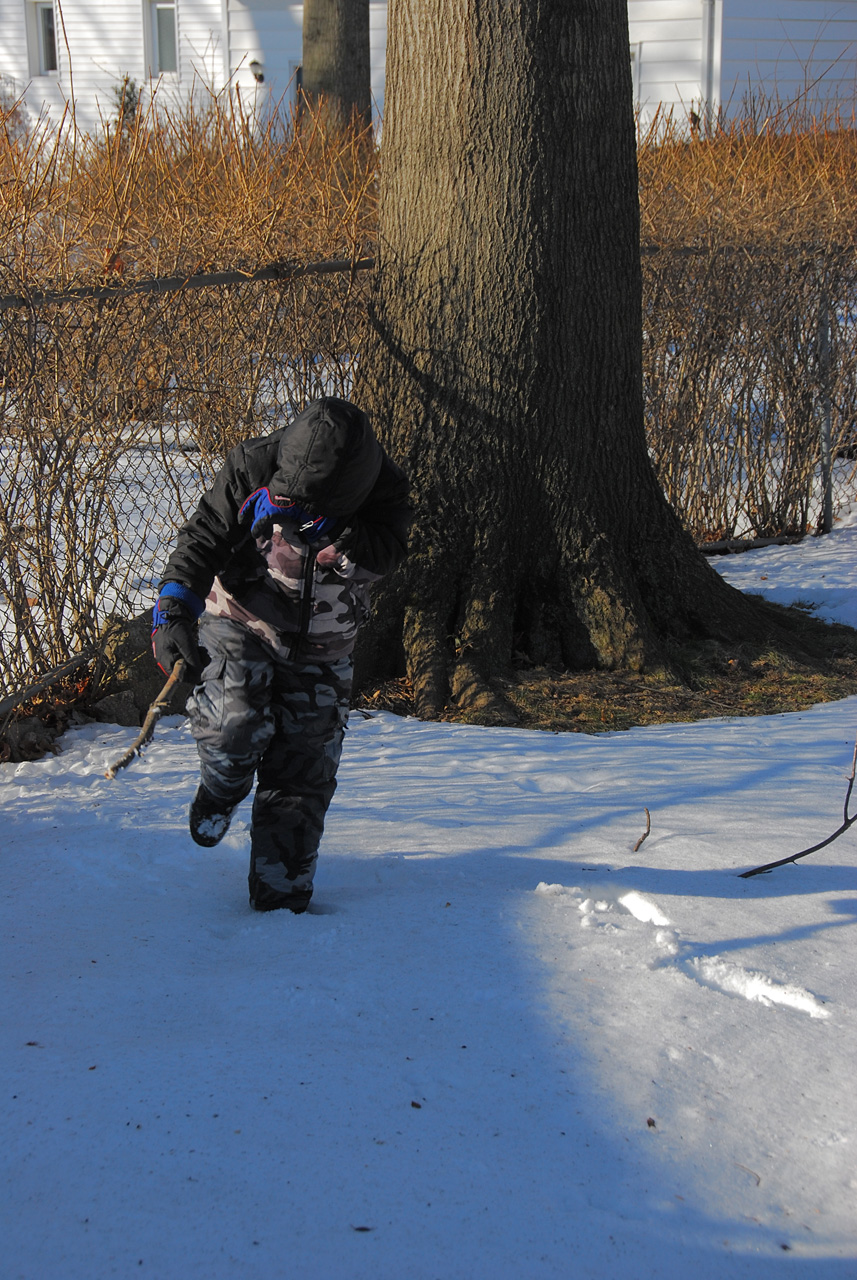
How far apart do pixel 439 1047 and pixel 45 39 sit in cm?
2404

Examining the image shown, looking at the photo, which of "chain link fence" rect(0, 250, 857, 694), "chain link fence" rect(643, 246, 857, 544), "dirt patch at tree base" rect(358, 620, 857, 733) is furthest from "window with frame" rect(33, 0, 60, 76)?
"dirt patch at tree base" rect(358, 620, 857, 733)

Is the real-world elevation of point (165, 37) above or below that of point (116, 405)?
above

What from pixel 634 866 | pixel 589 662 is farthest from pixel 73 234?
pixel 634 866

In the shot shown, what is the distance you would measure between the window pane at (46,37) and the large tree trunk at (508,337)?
1960 centimetres

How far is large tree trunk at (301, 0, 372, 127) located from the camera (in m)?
12.2

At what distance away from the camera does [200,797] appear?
2.86 metres

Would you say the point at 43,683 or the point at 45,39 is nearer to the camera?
the point at 43,683

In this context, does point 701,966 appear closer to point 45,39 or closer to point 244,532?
point 244,532

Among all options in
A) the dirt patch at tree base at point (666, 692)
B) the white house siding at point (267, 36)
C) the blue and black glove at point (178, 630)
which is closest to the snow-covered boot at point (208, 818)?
the blue and black glove at point (178, 630)

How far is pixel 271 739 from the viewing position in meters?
2.78

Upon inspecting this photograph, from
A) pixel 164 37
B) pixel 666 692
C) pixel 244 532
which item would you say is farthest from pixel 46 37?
pixel 244 532

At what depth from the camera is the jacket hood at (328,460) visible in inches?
97.2

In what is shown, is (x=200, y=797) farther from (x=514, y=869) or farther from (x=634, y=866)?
(x=634, y=866)

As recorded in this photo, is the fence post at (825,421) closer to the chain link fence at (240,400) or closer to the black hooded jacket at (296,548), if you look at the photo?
the chain link fence at (240,400)
